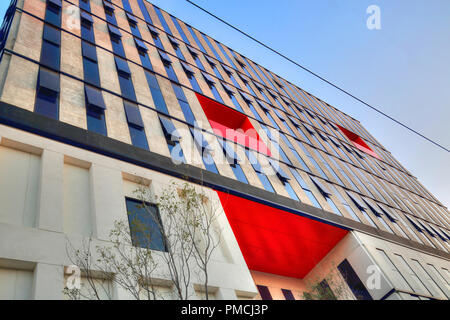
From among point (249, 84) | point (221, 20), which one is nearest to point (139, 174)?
point (221, 20)

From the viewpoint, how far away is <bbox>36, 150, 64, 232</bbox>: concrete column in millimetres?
8438

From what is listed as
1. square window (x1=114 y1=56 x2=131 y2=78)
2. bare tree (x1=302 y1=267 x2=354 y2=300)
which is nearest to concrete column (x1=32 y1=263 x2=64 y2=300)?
bare tree (x1=302 y1=267 x2=354 y2=300)

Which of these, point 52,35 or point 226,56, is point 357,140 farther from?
point 52,35

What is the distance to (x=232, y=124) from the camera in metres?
25.4

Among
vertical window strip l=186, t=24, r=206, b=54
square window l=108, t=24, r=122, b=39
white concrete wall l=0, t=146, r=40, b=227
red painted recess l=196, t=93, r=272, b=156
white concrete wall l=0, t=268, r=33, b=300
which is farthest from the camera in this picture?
vertical window strip l=186, t=24, r=206, b=54

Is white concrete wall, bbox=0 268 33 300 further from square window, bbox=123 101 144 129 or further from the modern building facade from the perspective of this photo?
square window, bbox=123 101 144 129

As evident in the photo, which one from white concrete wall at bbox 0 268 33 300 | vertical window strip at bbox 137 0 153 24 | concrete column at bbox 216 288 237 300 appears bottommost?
concrete column at bbox 216 288 237 300

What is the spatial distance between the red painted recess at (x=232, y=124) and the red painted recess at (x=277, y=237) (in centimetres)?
585

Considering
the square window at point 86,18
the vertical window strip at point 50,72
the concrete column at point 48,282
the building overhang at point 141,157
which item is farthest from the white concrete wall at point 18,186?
the square window at point 86,18

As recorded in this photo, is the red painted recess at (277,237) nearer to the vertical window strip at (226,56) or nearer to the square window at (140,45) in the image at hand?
the square window at (140,45)

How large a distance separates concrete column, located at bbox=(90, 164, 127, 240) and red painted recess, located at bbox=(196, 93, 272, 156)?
10.8 metres

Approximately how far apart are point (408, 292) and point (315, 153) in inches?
533

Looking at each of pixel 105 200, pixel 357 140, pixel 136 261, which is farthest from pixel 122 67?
pixel 357 140

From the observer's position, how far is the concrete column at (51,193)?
8.44 m
